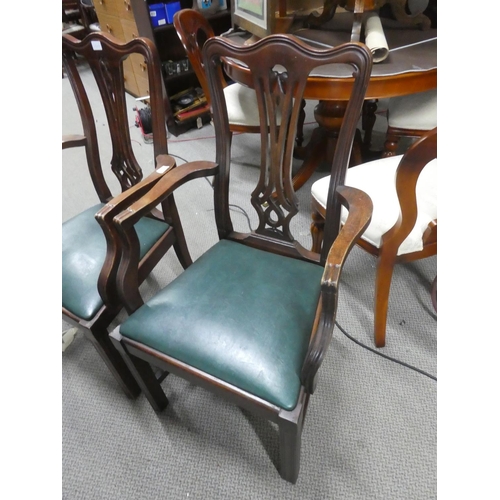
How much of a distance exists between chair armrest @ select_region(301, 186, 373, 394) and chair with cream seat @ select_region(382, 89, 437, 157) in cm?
96

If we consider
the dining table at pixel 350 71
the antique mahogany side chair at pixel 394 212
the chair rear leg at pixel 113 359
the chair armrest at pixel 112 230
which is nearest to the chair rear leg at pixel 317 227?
the antique mahogany side chair at pixel 394 212

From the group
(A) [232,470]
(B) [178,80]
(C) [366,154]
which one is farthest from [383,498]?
(B) [178,80]

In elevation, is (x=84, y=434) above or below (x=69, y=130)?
below

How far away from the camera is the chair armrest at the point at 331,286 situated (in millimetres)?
627

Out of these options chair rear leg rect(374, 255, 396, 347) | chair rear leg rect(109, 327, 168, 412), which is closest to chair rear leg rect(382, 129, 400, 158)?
chair rear leg rect(374, 255, 396, 347)

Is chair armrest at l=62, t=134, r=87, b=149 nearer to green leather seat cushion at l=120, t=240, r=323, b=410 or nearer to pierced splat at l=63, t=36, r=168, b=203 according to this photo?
pierced splat at l=63, t=36, r=168, b=203

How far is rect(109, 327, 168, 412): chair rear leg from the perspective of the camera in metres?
0.88

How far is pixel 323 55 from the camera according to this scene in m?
0.77

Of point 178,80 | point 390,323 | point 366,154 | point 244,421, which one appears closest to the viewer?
point 244,421

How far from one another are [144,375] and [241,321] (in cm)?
41

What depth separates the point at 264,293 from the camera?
863mm

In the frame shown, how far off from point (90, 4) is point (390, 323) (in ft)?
13.7

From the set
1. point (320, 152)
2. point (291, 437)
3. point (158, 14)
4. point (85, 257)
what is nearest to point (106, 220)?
point (85, 257)

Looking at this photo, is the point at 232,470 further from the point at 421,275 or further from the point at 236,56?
the point at 236,56
